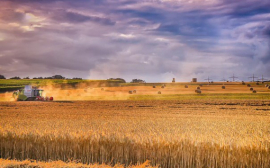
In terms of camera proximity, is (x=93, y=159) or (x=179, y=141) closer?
(x=179, y=141)

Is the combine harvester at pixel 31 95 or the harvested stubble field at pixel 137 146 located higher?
the combine harvester at pixel 31 95

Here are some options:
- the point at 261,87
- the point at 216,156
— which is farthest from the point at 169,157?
the point at 261,87

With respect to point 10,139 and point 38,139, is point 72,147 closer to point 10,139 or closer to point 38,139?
point 38,139

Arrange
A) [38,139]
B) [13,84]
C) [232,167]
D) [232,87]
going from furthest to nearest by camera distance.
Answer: [13,84] < [232,87] < [38,139] < [232,167]

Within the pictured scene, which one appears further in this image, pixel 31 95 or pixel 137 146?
pixel 31 95

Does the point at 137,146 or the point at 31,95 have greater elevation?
the point at 31,95

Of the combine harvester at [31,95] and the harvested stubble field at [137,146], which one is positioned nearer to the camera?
the harvested stubble field at [137,146]

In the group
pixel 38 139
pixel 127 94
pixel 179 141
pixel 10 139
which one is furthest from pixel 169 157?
pixel 127 94

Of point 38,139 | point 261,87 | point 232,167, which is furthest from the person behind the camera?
point 261,87

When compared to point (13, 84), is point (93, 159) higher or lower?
lower

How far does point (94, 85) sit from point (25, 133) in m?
46.2

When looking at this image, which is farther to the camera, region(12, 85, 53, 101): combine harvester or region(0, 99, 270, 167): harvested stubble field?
region(12, 85, 53, 101): combine harvester

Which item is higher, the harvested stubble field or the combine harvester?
the combine harvester

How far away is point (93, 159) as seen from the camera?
9703 mm
